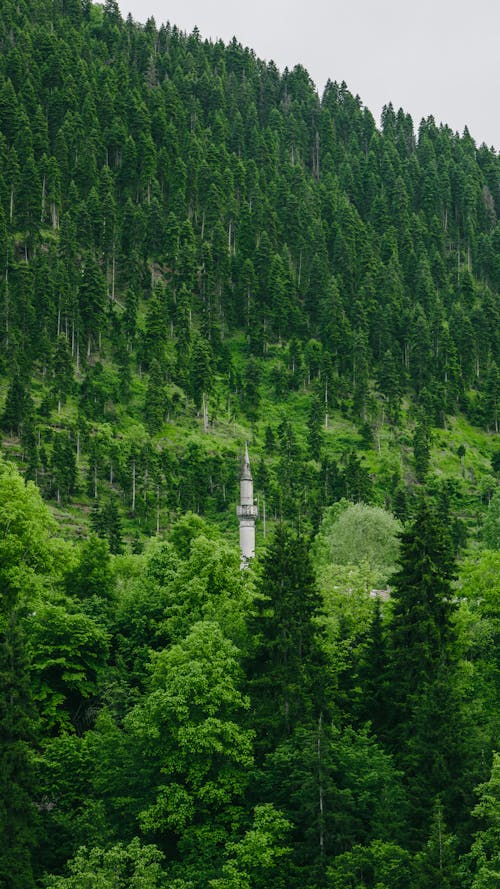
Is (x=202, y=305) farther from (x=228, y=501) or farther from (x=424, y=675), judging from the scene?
(x=424, y=675)

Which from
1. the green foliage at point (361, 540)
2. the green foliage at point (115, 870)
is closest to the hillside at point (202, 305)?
the green foliage at point (361, 540)

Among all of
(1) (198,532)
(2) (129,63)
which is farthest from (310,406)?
(2) (129,63)

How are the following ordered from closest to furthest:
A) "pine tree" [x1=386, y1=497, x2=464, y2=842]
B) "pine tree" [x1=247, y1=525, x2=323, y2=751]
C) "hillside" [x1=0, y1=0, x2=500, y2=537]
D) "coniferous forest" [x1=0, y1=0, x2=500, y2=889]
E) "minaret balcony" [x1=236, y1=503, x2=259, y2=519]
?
"pine tree" [x1=386, y1=497, x2=464, y2=842] → "coniferous forest" [x1=0, y1=0, x2=500, y2=889] → "pine tree" [x1=247, y1=525, x2=323, y2=751] → "minaret balcony" [x1=236, y1=503, x2=259, y2=519] → "hillside" [x1=0, y1=0, x2=500, y2=537]

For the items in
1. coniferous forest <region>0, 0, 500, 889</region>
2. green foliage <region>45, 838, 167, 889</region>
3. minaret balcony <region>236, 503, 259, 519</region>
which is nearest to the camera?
green foliage <region>45, 838, 167, 889</region>

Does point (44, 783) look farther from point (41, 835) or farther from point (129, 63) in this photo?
point (129, 63)

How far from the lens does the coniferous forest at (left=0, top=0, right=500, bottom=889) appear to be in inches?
1578

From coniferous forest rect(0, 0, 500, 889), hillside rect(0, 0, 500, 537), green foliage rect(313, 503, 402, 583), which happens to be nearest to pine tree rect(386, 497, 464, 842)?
coniferous forest rect(0, 0, 500, 889)

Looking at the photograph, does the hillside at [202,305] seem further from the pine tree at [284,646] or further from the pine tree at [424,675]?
the pine tree at [424,675]

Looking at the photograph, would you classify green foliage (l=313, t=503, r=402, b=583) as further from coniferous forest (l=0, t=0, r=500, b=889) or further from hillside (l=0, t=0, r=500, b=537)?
hillside (l=0, t=0, r=500, b=537)

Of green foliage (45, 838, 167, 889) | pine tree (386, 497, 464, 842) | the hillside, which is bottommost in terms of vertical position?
green foliage (45, 838, 167, 889)

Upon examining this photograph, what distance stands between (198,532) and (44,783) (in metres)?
29.1

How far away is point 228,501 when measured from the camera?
359 ft

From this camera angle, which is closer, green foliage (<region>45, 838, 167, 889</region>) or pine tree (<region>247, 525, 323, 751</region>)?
green foliage (<region>45, 838, 167, 889</region>)

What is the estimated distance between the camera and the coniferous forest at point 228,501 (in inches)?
1578
